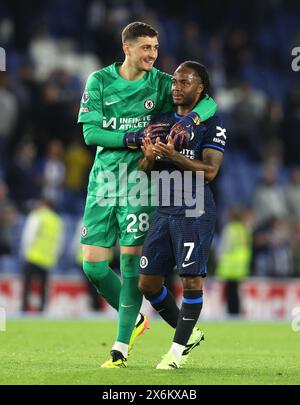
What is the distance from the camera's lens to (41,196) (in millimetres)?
17266

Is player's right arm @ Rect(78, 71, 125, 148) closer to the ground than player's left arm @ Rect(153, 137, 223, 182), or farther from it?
farther from it

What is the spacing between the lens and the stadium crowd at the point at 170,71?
17594 mm

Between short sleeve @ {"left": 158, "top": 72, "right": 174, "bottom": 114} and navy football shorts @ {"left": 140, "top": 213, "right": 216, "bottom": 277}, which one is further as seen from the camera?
short sleeve @ {"left": 158, "top": 72, "right": 174, "bottom": 114}

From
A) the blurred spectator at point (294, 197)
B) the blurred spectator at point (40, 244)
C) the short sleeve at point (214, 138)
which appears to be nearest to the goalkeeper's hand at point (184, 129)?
the short sleeve at point (214, 138)

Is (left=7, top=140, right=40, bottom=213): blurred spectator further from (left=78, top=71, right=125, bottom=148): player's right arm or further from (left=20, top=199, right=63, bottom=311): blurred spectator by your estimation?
(left=78, top=71, right=125, bottom=148): player's right arm

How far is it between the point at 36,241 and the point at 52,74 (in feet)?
12.0

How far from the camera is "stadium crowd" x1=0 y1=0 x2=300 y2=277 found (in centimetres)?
1759

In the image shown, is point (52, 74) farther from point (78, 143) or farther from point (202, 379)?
Answer: point (202, 379)

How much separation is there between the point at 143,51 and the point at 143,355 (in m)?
2.71

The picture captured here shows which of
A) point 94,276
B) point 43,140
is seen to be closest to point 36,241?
point 43,140

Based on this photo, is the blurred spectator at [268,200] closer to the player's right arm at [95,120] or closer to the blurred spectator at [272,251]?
the blurred spectator at [272,251]

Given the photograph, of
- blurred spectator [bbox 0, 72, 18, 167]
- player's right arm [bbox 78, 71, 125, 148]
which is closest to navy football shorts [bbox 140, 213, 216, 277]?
player's right arm [bbox 78, 71, 125, 148]

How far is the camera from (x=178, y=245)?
801 centimetres

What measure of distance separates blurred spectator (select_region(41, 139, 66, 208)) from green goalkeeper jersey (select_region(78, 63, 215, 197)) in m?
8.78
